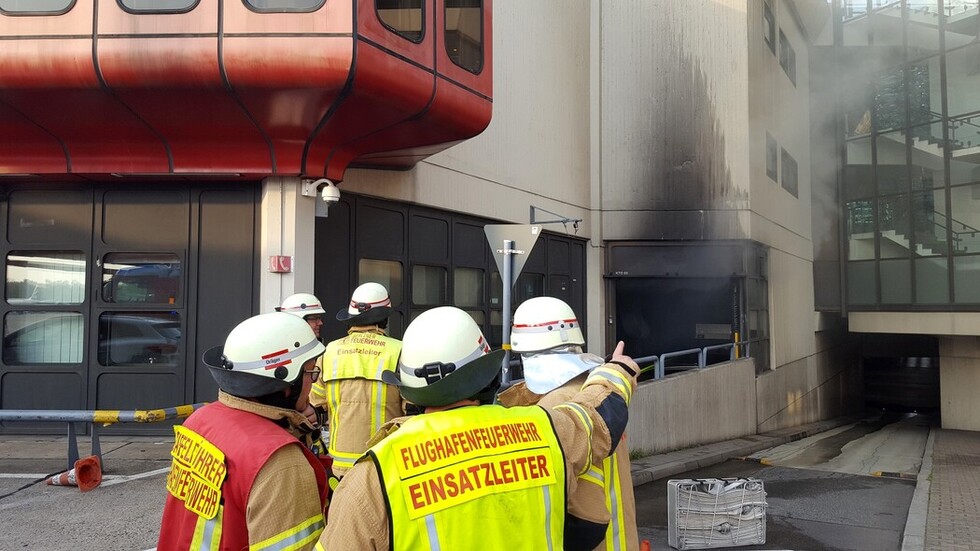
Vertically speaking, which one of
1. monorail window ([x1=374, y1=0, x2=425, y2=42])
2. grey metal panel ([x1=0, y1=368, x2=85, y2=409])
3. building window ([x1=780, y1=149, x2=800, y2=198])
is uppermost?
building window ([x1=780, y1=149, x2=800, y2=198])

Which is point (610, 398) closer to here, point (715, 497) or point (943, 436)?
point (715, 497)

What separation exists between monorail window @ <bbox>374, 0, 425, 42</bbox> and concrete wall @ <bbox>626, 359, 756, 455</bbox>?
18.1ft

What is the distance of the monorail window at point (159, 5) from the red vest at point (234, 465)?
5.54 m

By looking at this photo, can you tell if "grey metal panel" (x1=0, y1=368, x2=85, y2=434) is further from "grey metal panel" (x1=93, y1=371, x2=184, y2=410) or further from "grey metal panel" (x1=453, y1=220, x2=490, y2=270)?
"grey metal panel" (x1=453, y1=220, x2=490, y2=270)

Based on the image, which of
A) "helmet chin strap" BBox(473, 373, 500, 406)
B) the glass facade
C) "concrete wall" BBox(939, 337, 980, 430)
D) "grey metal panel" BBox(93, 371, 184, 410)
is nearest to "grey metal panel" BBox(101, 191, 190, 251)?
"grey metal panel" BBox(93, 371, 184, 410)

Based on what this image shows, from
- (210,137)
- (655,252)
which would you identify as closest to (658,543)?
(210,137)

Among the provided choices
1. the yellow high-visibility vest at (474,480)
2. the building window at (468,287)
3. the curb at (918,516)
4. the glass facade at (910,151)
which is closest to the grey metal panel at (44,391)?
the building window at (468,287)

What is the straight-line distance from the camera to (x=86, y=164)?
762 centimetres

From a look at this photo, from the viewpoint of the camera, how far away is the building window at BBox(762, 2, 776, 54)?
16734 millimetres

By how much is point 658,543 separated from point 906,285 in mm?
14802

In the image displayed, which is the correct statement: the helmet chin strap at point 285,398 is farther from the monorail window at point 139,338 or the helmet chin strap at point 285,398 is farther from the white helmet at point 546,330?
the monorail window at point 139,338

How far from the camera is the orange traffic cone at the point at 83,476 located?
229 inches

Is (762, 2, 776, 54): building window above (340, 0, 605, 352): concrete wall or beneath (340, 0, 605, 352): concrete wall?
above

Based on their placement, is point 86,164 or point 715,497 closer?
point 715,497
